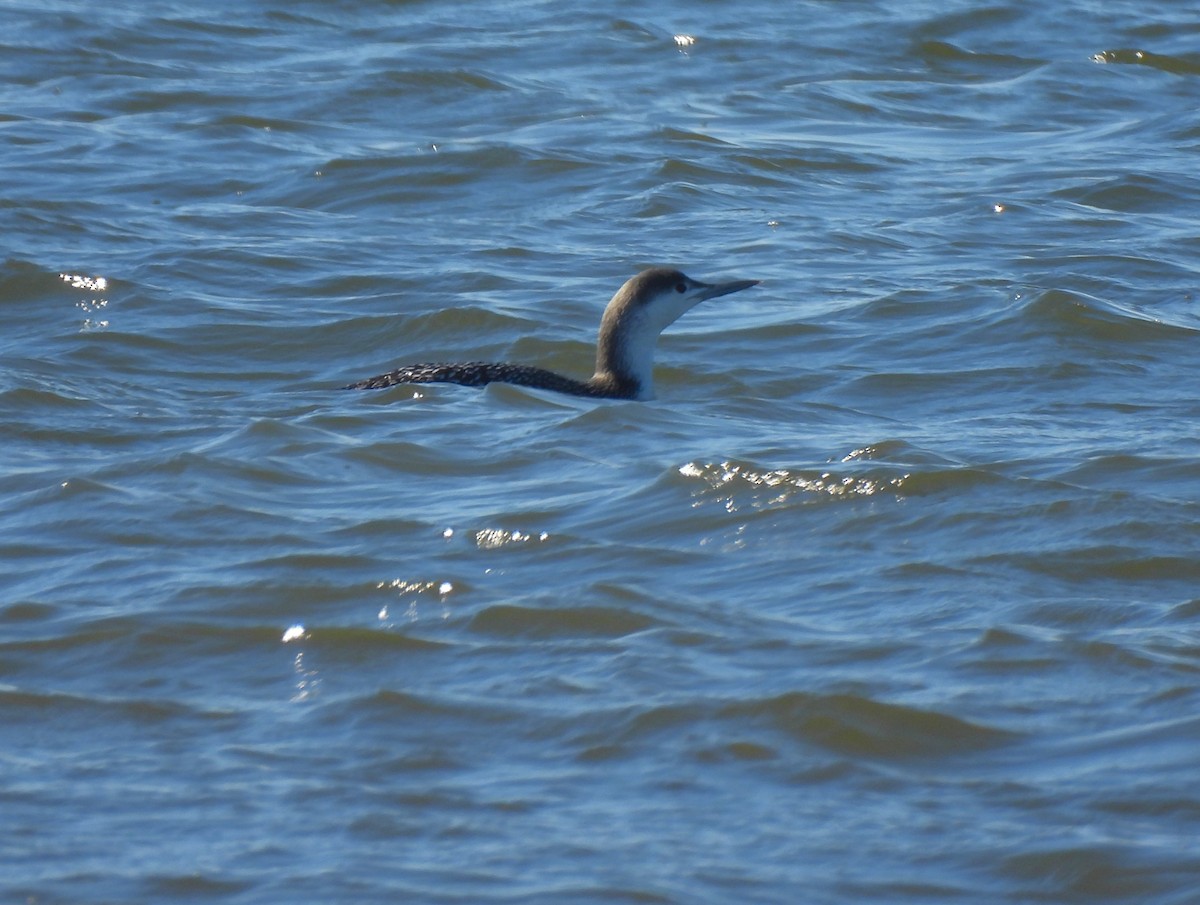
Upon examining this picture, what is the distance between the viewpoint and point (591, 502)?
7.15m

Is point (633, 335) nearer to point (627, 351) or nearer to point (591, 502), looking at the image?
point (627, 351)

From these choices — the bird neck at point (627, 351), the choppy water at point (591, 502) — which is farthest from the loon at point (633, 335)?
the choppy water at point (591, 502)

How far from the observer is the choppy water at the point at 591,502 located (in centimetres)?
466

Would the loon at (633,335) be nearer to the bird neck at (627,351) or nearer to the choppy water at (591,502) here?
the bird neck at (627,351)

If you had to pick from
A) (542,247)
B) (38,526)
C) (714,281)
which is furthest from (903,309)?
(38,526)

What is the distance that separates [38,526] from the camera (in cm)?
679

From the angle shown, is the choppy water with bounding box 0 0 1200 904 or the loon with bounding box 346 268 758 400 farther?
the loon with bounding box 346 268 758 400

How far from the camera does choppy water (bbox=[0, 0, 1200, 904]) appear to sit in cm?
466

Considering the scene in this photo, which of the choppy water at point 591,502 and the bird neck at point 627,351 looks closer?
the choppy water at point 591,502

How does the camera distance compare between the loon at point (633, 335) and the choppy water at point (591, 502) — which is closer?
the choppy water at point (591, 502)

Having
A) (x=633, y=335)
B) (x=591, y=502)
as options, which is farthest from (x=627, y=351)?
(x=591, y=502)

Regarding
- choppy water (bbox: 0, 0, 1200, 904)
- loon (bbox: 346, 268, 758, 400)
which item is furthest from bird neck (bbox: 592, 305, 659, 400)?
choppy water (bbox: 0, 0, 1200, 904)

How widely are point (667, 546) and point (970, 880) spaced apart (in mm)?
2351

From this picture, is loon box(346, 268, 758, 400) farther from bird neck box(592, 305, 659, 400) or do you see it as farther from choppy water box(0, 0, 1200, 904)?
choppy water box(0, 0, 1200, 904)
